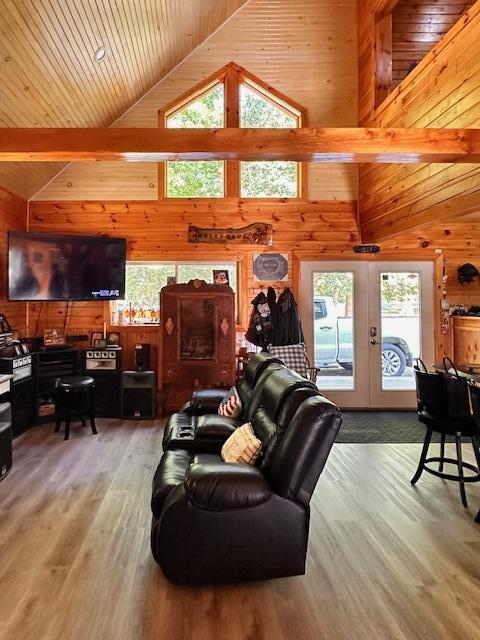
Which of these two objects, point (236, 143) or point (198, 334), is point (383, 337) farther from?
point (236, 143)

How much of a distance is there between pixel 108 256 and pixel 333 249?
118 inches

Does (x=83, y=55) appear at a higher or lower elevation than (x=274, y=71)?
lower

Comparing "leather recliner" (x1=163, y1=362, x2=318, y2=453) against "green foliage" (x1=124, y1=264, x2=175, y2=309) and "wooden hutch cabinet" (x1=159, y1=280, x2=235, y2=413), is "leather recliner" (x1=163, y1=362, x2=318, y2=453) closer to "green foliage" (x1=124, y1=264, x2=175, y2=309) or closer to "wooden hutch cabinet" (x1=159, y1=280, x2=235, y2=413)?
"wooden hutch cabinet" (x1=159, y1=280, x2=235, y2=413)

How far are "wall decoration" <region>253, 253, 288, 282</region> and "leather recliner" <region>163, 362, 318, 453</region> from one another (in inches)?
99.4

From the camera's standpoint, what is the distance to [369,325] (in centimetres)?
568

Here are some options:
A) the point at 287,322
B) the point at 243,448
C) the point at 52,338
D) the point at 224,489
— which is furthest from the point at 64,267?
the point at 224,489

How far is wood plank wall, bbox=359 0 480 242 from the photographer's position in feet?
10.5

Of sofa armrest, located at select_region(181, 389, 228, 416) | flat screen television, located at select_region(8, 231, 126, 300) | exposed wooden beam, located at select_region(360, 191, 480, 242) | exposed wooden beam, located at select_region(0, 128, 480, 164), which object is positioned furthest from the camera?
flat screen television, located at select_region(8, 231, 126, 300)

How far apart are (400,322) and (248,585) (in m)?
4.42

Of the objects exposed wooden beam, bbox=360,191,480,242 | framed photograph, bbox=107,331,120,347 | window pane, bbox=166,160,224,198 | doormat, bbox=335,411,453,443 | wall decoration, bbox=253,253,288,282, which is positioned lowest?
doormat, bbox=335,411,453,443

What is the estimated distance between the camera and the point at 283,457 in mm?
2059

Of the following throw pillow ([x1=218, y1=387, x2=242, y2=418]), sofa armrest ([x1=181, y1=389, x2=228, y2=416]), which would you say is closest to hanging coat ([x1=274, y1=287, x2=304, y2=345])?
sofa armrest ([x1=181, y1=389, x2=228, y2=416])

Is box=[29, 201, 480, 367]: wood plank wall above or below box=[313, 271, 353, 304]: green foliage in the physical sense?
above

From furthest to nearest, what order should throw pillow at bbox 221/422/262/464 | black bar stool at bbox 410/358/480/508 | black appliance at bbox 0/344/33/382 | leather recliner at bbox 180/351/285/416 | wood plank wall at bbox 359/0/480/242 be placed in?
black appliance at bbox 0/344/33/382
leather recliner at bbox 180/351/285/416
wood plank wall at bbox 359/0/480/242
black bar stool at bbox 410/358/480/508
throw pillow at bbox 221/422/262/464
